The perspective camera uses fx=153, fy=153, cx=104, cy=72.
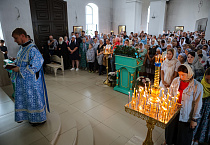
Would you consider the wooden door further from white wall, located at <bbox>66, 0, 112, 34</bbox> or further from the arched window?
the arched window

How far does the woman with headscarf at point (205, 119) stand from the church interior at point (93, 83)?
16 mm

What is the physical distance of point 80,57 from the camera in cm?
864

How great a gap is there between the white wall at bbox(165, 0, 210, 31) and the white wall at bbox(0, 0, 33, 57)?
53.2 feet

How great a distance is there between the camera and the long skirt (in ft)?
8.86

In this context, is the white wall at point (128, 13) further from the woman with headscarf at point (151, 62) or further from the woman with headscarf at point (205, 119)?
the woman with headscarf at point (205, 119)

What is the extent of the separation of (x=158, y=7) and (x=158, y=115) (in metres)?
15.3

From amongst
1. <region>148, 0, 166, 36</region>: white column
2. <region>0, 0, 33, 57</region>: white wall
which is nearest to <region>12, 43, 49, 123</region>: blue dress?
<region>0, 0, 33, 57</region>: white wall

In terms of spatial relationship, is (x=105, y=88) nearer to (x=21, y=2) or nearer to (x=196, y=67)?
(x=196, y=67)

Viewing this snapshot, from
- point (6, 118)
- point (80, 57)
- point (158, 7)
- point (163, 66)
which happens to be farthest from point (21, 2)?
point (158, 7)

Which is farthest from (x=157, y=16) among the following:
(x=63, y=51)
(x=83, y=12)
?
(x=63, y=51)

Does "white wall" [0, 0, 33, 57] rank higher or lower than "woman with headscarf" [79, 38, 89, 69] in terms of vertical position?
higher

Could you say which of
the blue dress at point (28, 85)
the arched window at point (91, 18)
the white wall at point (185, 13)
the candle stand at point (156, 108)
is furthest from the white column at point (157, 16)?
the blue dress at point (28, 85)

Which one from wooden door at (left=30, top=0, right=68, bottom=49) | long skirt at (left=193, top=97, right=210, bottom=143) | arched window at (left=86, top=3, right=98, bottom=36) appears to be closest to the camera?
long skirt at (left=193, top=97, right=210, bottom=143)

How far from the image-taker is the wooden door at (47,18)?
875 cm
